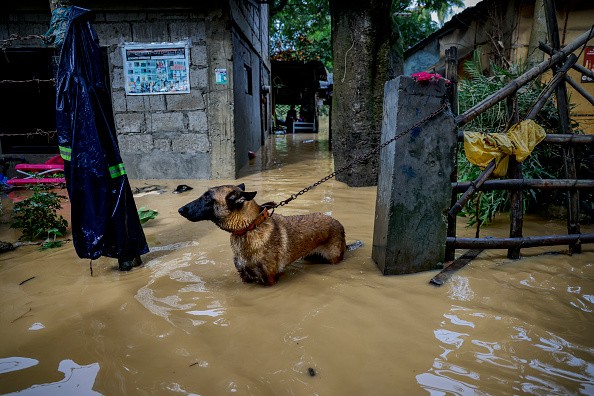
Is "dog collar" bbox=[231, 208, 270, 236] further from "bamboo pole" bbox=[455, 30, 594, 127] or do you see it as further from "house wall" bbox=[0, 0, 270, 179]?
"house wall" bbox=[0, 0, 270, 179]

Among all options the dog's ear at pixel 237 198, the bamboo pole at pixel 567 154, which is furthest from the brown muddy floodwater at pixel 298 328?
the dog's ear at pixel 237 198

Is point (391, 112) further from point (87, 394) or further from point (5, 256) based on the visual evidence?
point (5, 256)

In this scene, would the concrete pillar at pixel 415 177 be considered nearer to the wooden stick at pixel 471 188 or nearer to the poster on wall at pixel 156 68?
the wooden stick at pixel 471 188

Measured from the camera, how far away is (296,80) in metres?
22.2

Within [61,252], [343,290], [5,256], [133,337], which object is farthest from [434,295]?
[5,256]

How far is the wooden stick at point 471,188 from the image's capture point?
3.08 meters

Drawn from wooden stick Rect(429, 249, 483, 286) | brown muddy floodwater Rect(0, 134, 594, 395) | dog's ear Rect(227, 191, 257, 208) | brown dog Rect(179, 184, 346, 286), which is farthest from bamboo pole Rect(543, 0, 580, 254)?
dog's ear Rect(227, 191, 257, 208)

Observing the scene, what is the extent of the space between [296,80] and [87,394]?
863 inches

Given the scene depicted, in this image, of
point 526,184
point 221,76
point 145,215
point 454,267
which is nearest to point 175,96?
point 221,76

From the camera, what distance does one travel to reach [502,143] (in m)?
3.06

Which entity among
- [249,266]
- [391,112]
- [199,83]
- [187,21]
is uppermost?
[187,21]

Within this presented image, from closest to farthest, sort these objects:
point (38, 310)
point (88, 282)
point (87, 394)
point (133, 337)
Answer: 1. point (87, 394)
2. point (133, 337)
3. point (38, 310)
4. point (88, 282)

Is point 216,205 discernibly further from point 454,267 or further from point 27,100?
point 27,100

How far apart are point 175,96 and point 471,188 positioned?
6143mm
